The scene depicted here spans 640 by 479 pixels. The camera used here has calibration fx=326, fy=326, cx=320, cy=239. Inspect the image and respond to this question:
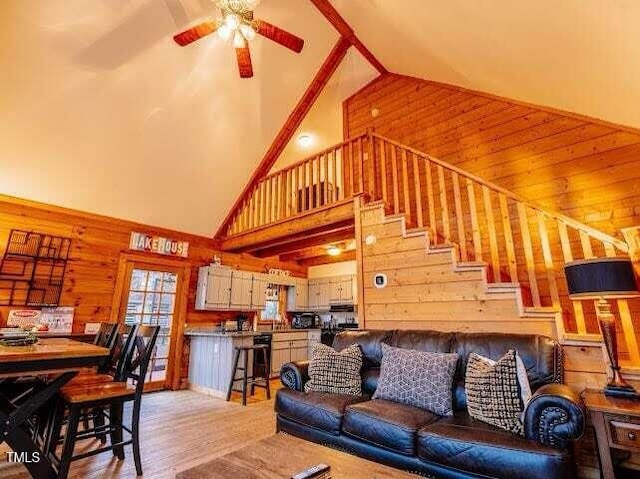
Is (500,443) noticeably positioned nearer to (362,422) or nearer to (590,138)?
(362,422)

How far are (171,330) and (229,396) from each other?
4.95 feet

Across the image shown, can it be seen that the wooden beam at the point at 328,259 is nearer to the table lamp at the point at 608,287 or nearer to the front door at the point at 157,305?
the front door at the point at 157,305

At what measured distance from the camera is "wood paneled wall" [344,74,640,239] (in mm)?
3154

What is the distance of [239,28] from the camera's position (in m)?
2.73

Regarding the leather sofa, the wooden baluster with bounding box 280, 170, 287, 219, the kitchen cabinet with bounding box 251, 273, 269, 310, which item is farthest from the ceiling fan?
the kitchen cabinet with bounding box 251, 273, 269, 310

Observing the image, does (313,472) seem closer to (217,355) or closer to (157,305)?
(217,355)

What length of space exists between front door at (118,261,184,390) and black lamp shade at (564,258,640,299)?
4.99 meters

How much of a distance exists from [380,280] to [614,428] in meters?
2.20

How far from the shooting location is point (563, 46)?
278 cm

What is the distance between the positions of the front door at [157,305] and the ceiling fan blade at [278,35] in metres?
3.68

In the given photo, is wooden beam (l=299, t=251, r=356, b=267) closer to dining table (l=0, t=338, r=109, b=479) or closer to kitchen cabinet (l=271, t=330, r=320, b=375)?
kitchen cabinet (l=271, t=330, r=320, b=375)

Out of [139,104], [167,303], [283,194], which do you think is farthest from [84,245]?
[283,194]

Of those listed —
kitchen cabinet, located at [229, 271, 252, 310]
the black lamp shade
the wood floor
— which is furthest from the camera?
kitchen cabinet, located at [229, 271, 252, 310]

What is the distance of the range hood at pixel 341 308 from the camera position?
678cm
